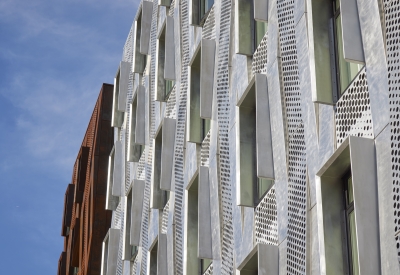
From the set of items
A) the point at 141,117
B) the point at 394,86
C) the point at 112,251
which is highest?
the point at 141,117

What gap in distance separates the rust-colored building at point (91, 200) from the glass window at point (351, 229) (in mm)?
30094

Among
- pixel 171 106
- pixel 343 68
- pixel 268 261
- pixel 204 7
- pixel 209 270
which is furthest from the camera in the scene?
pixel 171 106

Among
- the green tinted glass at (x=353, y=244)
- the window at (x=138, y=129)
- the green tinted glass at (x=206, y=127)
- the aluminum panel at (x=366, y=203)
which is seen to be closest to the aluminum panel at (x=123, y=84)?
the window at (x=138, y=129)

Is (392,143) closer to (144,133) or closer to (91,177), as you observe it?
(144,133)

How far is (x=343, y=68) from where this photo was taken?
55.5 feet

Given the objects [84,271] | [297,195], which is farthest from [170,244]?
[84,271]

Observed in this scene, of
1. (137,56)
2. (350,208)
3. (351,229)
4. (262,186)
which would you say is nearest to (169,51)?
(137,56)

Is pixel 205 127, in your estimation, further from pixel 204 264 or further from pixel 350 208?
pixel 350 208

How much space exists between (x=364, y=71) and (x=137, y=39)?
24770 mm

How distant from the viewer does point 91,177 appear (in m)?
48.0

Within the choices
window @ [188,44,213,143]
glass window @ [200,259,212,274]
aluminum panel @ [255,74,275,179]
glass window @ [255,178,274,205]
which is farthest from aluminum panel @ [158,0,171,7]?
glass window @ [255,178,274,205]

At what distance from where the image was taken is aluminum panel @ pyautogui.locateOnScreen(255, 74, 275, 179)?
18.9 meters

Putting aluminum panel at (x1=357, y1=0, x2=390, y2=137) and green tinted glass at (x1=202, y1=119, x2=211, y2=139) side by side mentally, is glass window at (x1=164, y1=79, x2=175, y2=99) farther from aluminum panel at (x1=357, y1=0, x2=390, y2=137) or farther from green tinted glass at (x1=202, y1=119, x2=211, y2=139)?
aluminum panel at (x1=357, y1=0, x2=390, y2=137)

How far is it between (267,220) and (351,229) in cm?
365
